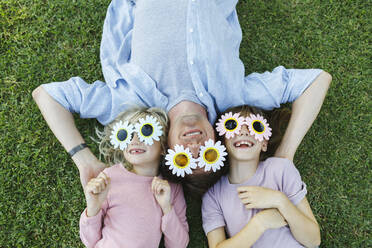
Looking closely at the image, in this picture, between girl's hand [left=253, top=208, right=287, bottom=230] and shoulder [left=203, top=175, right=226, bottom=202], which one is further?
shoulder [left=203, top=175, right=226, bottom=202]

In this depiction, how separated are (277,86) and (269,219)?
0.97 metres

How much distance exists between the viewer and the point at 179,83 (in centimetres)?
241

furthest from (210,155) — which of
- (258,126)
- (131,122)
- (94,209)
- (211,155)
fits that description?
(94,209)

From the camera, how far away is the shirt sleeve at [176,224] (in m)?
2.22

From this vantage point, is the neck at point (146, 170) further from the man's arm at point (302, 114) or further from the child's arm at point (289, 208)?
the man's arm at point (302, 114)

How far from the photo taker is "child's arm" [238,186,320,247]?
2.11 metres

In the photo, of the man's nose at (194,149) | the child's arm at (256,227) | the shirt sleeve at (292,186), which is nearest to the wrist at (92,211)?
the man's nose at (194,149)

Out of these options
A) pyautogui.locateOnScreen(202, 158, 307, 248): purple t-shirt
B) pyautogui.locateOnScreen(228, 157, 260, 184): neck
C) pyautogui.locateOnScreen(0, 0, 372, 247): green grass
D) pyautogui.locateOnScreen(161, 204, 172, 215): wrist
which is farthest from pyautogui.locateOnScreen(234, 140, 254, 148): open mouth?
pyautogui.locateOnScreen(0, 0, 372, 247): green grass

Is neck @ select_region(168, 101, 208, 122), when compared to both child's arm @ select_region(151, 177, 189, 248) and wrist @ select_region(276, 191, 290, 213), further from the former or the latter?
wrist @ select_region(276, 191, 290, 213)

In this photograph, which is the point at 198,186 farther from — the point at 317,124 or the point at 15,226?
the point at 15,226

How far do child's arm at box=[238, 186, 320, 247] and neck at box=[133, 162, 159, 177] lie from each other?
0.63 m

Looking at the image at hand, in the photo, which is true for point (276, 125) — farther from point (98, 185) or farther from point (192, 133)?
point (98, 185)

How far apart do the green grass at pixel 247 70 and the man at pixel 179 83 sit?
348 mm

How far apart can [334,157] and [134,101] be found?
67.7 inches
